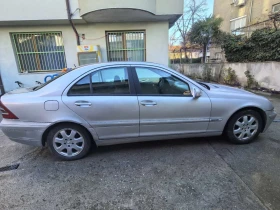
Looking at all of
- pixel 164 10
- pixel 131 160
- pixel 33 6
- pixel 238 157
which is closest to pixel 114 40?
pixel 164 10

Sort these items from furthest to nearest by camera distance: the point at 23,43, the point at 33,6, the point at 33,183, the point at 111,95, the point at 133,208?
the point at 23,43 < the point at 33,6 < the point at 111,95 < the point at 33,183 < the point at 133,208

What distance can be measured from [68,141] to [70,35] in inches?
220

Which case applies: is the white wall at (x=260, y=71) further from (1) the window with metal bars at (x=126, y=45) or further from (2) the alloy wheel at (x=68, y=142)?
(2) the alloy wheel at (x=68, y=142)

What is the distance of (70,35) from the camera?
6969 millimetres

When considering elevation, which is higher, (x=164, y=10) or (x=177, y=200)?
(x=164, y=10)

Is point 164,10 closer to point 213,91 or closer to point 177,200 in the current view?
point 213,91

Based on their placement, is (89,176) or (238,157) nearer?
(89,176)

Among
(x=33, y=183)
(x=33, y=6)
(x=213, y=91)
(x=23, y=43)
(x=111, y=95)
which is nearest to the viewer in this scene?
(x=33, y=183)

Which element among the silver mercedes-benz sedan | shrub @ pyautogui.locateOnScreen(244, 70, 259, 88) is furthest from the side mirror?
shrub @ pyautogui.locateOnScreen(244, 70, 259, 88)

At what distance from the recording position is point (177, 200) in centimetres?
199

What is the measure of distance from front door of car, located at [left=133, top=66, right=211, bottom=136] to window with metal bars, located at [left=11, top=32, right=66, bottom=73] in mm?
5681

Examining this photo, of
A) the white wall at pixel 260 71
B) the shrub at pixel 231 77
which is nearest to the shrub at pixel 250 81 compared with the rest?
the white wall at pixel 260 71

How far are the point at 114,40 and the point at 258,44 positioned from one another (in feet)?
19.4

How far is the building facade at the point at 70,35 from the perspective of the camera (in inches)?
240
